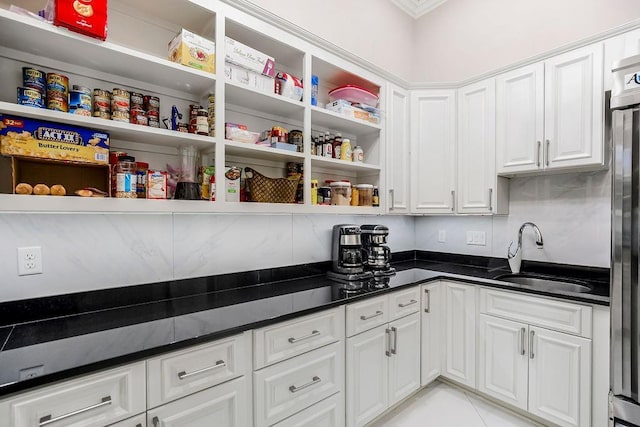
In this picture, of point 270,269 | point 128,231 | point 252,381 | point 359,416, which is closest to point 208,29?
point 128,231

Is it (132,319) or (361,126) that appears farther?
(361,126)

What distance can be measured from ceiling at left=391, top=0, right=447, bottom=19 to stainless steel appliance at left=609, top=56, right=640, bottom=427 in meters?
2.07

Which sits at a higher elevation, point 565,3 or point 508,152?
point 565,3

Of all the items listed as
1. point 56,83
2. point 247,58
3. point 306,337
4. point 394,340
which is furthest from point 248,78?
point 394,340

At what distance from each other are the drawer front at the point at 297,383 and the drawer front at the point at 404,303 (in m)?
0.47

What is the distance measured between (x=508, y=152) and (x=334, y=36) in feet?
5.12

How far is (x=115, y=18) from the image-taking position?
143 centimetres

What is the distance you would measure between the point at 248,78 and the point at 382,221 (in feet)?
5.49

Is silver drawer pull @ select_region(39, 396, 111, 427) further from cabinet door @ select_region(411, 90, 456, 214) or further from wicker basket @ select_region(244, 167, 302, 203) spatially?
cabinet door @ select_region(411, 90, 456, 214)

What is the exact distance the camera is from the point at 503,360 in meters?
2.03

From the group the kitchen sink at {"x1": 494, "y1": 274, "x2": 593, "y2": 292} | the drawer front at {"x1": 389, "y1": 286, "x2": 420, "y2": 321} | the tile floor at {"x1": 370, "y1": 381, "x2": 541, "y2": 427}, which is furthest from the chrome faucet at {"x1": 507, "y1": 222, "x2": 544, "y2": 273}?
the tile floor at {"x1": 370, "y1": 381, "x2": 541, "y2": 427}

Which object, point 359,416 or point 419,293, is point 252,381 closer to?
point 359,416

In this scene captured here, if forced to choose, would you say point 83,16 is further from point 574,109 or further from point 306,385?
point 574,109

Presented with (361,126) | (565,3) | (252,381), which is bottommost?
(252,381)
